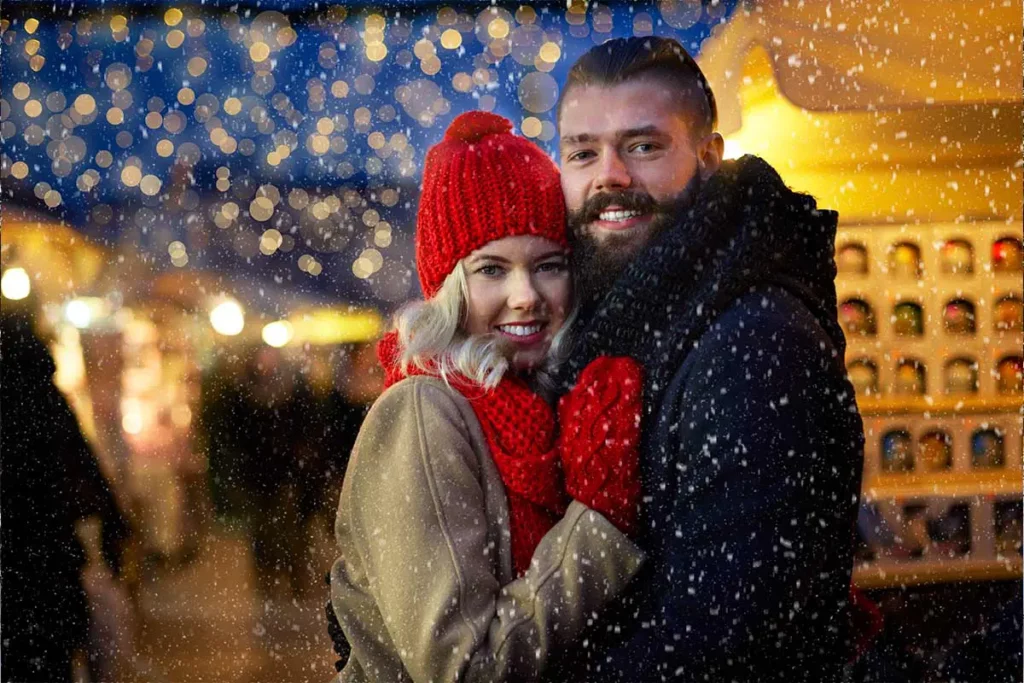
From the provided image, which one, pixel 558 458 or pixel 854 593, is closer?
pixel 558 458

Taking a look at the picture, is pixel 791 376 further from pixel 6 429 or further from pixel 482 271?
pixel 6 429

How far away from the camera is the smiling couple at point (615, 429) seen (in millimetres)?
1172

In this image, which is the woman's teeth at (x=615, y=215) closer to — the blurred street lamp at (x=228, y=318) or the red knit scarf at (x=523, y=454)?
the red knit scarf at (x=523, y=454)

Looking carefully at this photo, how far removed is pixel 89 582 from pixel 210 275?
1.89 meters

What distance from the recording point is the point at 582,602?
1166 mm

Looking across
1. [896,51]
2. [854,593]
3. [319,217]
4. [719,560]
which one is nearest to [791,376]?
[719,560]

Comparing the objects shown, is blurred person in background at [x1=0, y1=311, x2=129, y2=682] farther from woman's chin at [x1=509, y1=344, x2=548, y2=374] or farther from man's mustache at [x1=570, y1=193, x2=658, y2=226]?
man's mustache at [x1=570, y1=193, x2=658, y2=226]

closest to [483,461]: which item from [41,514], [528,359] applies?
[528,359]

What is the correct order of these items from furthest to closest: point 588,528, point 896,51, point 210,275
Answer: point 210,275 → point 896,51 → point 588,528

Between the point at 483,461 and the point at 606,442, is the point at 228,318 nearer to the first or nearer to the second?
the point at 483,461

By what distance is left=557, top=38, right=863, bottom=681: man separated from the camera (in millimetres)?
1167

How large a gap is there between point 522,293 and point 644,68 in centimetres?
35

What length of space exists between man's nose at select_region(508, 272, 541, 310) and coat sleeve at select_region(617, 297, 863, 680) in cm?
24

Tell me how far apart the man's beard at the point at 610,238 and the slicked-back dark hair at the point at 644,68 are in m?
0.13
